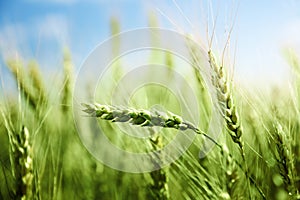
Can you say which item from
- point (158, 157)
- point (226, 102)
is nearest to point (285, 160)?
point (226, 102)

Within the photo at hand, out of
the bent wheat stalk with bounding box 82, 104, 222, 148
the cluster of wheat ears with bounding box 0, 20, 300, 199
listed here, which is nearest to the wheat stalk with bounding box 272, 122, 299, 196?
the cluster of wheat ears with bounding box 0, 20, 300, 199

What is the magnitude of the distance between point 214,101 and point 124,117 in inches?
5.2

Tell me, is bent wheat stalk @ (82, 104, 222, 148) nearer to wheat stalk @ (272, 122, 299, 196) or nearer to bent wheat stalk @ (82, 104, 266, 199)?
bent wheat stalk @ (82, 104, 266, 199)

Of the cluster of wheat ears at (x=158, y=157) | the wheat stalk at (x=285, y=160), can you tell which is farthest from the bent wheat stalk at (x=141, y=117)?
the wheat stalk at (x=285, y=160)

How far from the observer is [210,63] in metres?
0.61

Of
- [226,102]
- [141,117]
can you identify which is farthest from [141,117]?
[226,102]

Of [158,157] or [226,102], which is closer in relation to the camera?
[226,102]

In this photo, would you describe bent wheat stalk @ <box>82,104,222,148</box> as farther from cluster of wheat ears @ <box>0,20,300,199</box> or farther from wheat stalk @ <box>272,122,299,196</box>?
wheat stalk @ <box>272,122,299,196</box>

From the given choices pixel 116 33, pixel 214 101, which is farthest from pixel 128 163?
pixel 116 33

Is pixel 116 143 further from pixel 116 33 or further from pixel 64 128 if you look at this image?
pixel 116 33

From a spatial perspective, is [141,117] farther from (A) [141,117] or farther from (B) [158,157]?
(B) [158,157]

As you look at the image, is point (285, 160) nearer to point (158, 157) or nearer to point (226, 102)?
point (226, 102)

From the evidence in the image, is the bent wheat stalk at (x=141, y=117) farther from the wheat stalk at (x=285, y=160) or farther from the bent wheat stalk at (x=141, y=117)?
the wheat stalk at (x=285, y=160)

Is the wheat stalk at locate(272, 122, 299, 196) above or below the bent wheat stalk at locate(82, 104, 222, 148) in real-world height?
below
